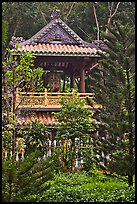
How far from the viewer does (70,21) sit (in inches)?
698

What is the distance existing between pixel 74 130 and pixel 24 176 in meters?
4.59

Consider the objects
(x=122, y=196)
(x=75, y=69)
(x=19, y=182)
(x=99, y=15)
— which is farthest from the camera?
(x=99, y=15)

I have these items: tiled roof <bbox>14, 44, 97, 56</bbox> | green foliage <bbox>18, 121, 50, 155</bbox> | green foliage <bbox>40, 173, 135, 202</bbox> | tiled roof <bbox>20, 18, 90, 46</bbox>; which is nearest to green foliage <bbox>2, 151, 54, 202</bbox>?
green foliage <bbox>40, 173, 135, 202</bbox>

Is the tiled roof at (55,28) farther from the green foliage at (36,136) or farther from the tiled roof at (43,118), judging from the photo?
the green foliage at (36,136)

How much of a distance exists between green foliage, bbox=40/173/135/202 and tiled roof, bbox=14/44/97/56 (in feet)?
16.0

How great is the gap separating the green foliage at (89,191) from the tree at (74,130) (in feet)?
4.20

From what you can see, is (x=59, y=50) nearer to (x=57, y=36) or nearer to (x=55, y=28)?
(x=57, y=36)

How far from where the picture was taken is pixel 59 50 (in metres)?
10.5

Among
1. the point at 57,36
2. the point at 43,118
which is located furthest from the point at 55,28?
the point at 43,118

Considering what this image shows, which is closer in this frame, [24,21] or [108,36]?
[108,36]

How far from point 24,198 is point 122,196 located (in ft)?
6.51

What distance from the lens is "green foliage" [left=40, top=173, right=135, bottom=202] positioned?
4.94 metres

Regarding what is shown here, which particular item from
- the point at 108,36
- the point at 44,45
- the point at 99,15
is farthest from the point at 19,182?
the point at 99,15

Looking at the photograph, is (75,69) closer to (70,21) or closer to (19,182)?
(70,21)
